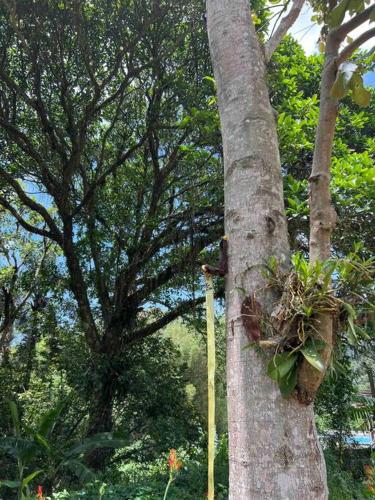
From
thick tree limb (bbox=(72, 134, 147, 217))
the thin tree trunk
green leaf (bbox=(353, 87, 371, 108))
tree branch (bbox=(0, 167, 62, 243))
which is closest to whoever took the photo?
green leaf (bbox=(353, 87, 371, 108))

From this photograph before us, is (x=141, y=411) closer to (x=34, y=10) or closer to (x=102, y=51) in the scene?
(x=102, y=51)

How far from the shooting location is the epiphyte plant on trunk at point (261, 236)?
136 centimetres

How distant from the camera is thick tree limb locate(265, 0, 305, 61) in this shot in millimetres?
2439

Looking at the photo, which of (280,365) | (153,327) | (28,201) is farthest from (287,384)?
(28,201)

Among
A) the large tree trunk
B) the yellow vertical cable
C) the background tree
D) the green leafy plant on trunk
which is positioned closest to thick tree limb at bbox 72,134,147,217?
the background tree

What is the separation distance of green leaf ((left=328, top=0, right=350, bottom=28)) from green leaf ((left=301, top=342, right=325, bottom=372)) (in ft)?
3.92

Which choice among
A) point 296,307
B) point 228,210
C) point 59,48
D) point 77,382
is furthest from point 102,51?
point 296,307

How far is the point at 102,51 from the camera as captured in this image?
23.4 ft

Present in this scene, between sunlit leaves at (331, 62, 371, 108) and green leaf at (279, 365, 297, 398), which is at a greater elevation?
sunlit leaves at (331, 62, 371, 108)

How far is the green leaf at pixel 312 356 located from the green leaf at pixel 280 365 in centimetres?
4

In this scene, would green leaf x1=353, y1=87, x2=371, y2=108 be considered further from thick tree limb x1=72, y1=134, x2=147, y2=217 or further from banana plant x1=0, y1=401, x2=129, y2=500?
thick tree limb x1=72, y1=134, x2=147, y2=217

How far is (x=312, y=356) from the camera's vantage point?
4.54ft

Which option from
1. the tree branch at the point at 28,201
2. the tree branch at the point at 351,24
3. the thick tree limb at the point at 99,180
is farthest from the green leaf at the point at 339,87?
the tree branch at the point at 28,201

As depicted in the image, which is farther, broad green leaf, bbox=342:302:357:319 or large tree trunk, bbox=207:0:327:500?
broad green leaf, bbox=342:302:357:319
